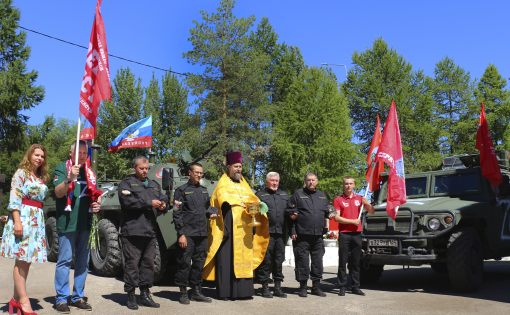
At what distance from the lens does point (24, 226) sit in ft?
18.1

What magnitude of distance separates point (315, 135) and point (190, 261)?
2485 cm

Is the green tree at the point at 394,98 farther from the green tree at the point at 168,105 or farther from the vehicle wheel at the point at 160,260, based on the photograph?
the vehicle wheel at the point at 160,260

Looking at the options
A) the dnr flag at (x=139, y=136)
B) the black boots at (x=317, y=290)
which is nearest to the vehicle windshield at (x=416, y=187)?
the black boots at (x=317, y=290)

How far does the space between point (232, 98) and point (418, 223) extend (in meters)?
23.4

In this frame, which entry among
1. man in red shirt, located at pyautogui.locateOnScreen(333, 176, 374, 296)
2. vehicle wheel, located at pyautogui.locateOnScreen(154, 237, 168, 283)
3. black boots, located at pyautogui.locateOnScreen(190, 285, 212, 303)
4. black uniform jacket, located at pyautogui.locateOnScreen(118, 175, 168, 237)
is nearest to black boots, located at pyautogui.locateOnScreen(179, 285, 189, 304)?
black boots, located at pyautogui.locateOnScreen(190, 285, 212, 303)

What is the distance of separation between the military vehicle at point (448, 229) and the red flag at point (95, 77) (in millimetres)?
4845

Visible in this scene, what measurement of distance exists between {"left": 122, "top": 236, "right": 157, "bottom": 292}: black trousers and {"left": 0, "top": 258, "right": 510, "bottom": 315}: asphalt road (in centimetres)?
33

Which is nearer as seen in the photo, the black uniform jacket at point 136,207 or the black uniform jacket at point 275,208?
the black uniform jacket at point 136,207

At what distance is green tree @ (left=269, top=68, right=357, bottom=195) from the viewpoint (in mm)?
30984

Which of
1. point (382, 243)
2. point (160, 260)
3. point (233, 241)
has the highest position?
point (233, 241)

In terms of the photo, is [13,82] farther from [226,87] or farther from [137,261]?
[137,261]

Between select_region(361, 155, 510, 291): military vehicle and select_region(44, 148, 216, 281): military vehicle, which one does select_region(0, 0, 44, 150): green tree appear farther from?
select_region(361, 155, 510, 291): military vehicle

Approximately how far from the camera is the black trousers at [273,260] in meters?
7.71

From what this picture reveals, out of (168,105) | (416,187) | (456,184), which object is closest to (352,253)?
(416,187)
